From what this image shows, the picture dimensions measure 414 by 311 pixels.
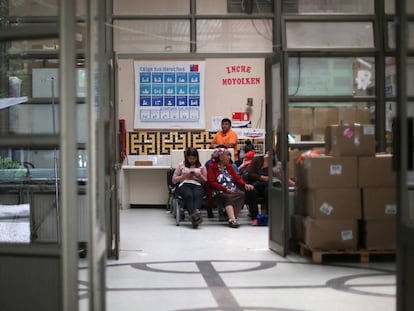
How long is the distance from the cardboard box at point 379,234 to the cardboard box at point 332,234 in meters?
0.13

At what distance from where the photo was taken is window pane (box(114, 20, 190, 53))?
7.46 metres

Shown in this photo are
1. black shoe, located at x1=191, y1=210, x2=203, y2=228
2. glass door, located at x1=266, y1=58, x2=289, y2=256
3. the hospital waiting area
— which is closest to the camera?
the hospital waiting area

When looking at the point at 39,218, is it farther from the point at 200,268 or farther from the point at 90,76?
the point at 90,76

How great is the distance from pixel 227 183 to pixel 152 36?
2.96m

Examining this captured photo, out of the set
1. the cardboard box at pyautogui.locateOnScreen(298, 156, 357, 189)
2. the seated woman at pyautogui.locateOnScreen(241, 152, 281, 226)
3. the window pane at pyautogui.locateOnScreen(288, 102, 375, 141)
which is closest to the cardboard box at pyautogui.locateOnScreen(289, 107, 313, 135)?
the window pane at pyautogui.locateOnScreen(288, 102, 375, 141)

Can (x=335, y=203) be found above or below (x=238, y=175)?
below

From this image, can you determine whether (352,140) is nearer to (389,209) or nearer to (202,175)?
(389,209)

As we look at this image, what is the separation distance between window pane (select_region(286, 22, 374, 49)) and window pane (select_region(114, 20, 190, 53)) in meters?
1.28

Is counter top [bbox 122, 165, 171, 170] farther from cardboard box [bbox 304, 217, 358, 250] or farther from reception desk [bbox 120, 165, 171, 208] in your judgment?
cardboard box [bbox 304, 217, 358, 250]

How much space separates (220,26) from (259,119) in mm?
4998

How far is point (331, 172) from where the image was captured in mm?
6328

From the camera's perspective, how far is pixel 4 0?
570cm

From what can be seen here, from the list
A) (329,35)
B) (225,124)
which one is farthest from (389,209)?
(225,124)

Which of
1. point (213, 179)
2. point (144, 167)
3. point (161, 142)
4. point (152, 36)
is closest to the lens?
point (152, 36)
